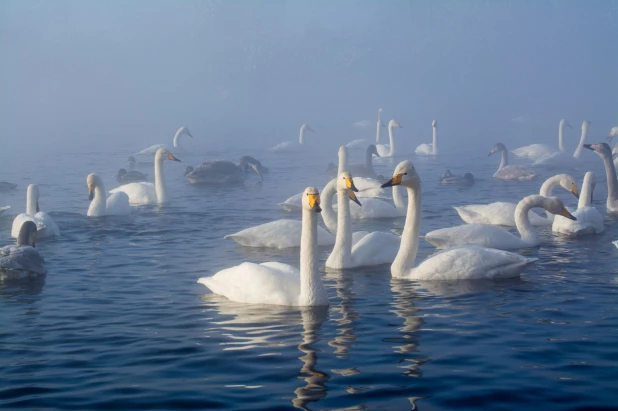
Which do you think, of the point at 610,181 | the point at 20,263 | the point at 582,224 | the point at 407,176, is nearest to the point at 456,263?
the point at 407,176

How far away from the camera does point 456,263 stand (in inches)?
408

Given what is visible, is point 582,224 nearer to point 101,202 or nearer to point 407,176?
point 407,176

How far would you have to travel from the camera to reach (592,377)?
7004 mm

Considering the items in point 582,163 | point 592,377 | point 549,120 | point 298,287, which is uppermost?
point 549,120

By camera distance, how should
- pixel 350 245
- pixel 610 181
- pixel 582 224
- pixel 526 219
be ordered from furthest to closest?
pixel 610 181 < pixel 582 224 < pixel 526 219 < pixel 350 245

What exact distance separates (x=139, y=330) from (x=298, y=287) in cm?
163

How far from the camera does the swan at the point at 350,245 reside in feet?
37.0

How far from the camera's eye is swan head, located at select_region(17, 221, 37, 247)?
12.1 metres

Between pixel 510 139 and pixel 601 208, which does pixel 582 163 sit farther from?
pixel 510 139

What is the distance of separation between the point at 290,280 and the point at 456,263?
217cm

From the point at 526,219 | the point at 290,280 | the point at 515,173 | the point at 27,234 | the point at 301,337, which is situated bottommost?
the point at 301,337

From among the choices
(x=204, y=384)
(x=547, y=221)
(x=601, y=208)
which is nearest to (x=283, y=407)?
(x=204, y=384)

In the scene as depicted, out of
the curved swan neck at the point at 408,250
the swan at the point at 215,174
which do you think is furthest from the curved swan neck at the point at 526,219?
the swan at the point at 215,174

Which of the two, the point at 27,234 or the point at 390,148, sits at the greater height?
the point at 390,148
